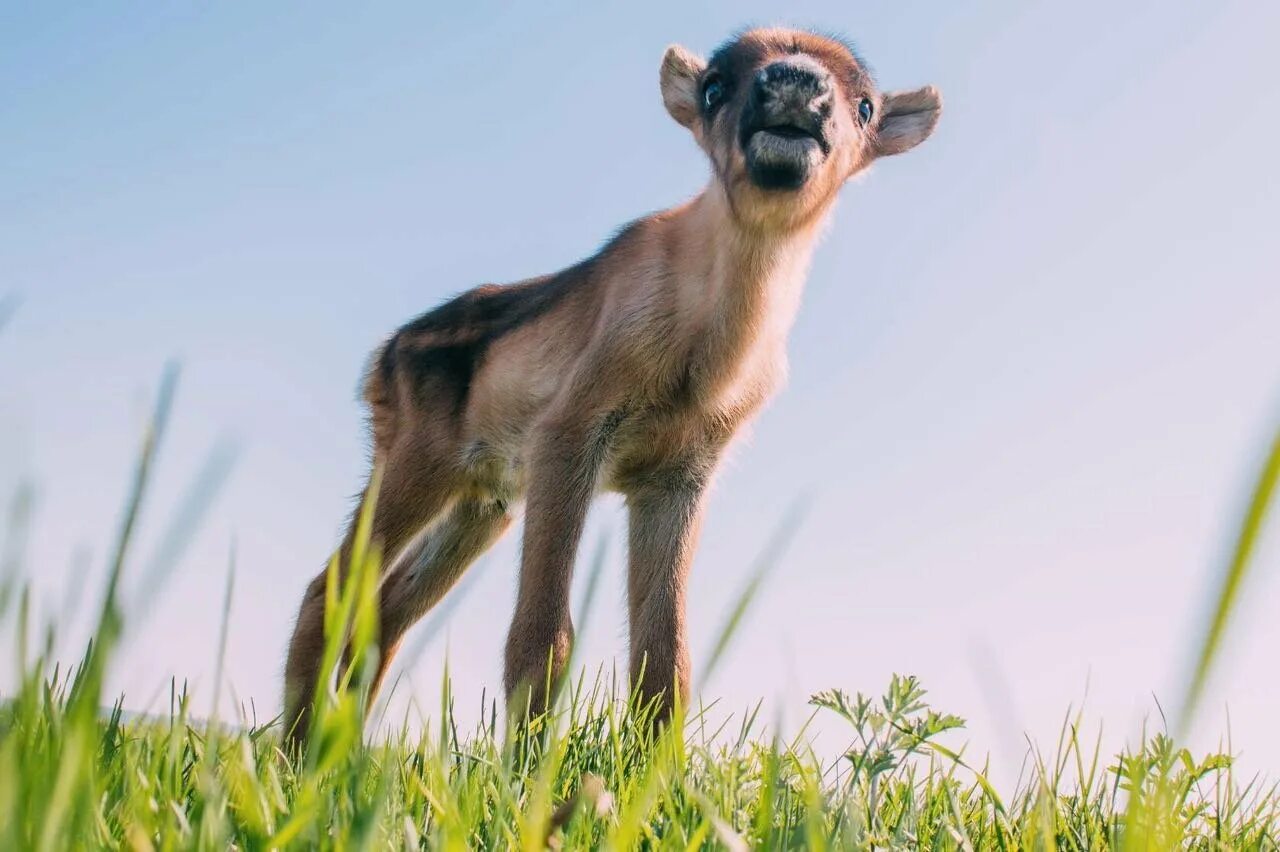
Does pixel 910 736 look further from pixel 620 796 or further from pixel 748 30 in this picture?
pixel 748 30

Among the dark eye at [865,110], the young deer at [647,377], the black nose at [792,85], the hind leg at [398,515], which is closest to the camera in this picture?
the black nose at [792,85]

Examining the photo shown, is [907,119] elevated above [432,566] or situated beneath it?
elevated above

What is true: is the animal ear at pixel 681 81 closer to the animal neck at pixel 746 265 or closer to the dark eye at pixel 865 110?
the animal neck at pixel 746 265

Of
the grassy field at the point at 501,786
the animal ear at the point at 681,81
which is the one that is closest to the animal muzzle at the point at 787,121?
the animal ear at the point at 681,81

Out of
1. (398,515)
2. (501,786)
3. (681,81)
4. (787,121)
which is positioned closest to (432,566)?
(398,515)

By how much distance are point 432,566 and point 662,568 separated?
1.91 metres

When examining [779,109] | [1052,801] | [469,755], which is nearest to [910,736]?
[1052,801]

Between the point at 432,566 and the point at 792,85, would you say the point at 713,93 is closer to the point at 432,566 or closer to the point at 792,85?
the point at 792,85

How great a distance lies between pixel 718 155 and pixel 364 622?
214 inches

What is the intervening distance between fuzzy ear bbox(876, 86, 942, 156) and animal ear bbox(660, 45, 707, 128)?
3.44 feet

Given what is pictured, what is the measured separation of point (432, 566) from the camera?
750cm

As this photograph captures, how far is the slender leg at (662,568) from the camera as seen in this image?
594cm

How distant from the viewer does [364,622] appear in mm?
1031

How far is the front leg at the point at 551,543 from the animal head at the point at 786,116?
1364 millimetres
